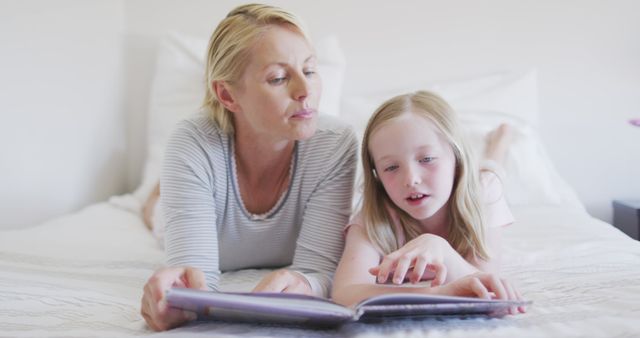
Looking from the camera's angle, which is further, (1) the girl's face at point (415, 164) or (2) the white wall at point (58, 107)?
(2) the white wall at point (58, 107)

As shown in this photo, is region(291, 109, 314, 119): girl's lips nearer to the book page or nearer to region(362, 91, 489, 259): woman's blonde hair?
region(362, 91, 489, 259): woman's blonde hair

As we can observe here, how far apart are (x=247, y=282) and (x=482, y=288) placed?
526 millimetres

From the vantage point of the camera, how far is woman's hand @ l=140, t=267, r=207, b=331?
0.73 metres

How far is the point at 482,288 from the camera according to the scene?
0.73m

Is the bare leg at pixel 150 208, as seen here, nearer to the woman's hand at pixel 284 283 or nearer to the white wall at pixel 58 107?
the white wall at pixel 58 107

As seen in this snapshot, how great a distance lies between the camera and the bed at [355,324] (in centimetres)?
74

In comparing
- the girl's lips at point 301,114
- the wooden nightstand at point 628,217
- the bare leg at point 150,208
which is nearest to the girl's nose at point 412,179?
the girl's lips at point 301,114

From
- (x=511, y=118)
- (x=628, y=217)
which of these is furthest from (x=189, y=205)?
(x=628, y=217)

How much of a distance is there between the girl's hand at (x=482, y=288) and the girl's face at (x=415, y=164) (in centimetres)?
22

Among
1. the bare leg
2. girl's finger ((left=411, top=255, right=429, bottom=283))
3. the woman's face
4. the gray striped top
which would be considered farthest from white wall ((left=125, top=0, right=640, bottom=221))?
girl's finger ((left=411, top=255, right=429, bottom=283))

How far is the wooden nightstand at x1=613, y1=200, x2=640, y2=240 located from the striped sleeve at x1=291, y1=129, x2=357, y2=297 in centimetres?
113

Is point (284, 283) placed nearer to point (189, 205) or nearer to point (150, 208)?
point (189, 205)

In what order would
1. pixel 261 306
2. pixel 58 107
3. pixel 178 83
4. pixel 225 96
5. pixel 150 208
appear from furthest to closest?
pixel 178 83, pixel 58 107, pixel 150 208, pixel 225 96, pixel 261 306

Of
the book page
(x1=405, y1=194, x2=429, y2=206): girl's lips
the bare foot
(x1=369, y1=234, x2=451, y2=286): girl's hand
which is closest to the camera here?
the book page
